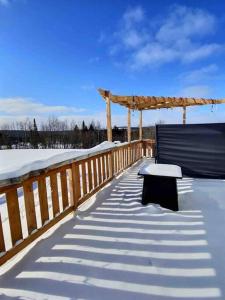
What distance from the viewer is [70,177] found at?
9.86 feet

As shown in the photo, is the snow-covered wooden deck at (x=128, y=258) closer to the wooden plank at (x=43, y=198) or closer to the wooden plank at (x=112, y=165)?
the wooden plank at (x=43, y=198)

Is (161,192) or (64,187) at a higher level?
(64,187)

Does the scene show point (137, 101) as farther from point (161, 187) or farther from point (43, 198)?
point (43, 198)

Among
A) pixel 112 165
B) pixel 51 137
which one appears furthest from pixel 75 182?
pixel 51 137

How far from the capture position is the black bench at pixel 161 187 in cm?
318

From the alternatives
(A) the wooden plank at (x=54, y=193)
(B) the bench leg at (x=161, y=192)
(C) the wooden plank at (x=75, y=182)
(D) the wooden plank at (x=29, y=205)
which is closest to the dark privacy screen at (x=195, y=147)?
(B) the bench leg at (x=161, y=192)

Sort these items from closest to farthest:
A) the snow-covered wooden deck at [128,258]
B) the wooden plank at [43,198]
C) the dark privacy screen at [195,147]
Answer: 1. the snow-covered wooden deck at [128,258]
2. the wooden plank at [43,198]
3. the dark privacy screen at [195,147]

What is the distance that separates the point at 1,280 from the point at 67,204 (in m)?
1.31

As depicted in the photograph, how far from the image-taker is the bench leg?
3193 millimetres

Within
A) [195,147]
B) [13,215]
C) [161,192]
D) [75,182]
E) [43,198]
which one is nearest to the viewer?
[13,215]

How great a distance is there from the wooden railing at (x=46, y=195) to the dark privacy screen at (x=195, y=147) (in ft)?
4.41

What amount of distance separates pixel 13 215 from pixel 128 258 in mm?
1104

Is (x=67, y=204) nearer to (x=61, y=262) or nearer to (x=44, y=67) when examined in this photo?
(x=61, y=262)

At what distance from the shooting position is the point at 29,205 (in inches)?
83.3
